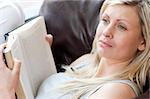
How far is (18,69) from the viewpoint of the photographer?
1.20 metres

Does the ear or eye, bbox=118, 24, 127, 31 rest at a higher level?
eye, bbox=118, 24, 127, 31

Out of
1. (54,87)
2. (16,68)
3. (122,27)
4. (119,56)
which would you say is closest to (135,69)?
(119,56)

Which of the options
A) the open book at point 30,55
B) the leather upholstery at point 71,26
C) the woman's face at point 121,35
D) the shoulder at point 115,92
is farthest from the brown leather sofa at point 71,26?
the shoulder at point 115,92

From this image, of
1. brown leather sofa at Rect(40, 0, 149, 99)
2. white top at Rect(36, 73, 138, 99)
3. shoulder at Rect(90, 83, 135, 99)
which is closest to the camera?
shoulder at Rect(90, 83, 135, 99)

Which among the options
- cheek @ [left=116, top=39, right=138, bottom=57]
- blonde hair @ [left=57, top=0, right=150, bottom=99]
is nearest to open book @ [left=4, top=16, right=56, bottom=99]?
blonde hair @ [left=57, top=0, right=150, bottom=99]

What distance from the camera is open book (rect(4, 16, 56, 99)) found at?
127 cm

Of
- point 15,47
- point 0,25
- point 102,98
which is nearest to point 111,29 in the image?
point 102,98

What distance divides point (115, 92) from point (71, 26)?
0.71 m

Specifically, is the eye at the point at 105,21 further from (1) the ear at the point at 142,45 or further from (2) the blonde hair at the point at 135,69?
(1) the ear at the point at 142,45

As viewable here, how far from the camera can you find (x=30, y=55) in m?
1.45

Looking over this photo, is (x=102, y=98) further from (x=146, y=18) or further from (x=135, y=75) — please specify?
(x=146, y=18)

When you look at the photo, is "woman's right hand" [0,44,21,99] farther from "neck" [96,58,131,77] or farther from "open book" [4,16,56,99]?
"neck" [96,58,131,77]

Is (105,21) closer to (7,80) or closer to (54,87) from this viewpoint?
(54,87)

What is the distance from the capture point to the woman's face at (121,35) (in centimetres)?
126
